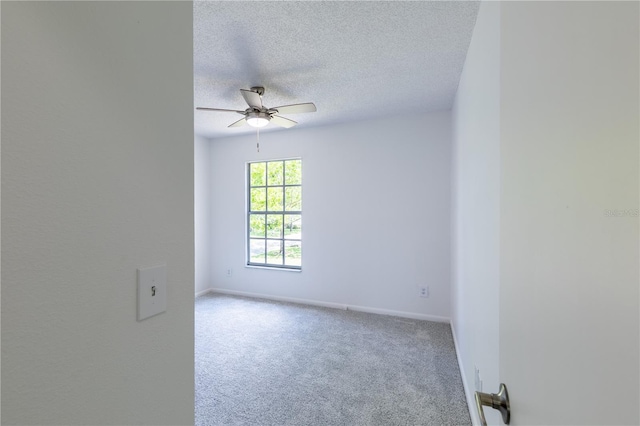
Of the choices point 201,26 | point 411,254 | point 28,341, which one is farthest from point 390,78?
A: point 28,341

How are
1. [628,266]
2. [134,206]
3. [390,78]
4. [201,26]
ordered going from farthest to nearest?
[390,78] < [201,26] < [134,206] < [628,266]

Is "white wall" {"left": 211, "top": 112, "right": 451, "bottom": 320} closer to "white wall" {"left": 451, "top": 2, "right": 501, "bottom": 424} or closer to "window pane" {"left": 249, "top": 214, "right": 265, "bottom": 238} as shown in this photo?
"window pane" {"left": 249, "top": 214, "right": 265, "bottom": 238}

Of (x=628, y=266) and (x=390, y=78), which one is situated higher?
(x=390, y=78)

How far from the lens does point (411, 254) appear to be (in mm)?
3348

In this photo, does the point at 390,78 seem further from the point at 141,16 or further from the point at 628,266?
the point at 628,266

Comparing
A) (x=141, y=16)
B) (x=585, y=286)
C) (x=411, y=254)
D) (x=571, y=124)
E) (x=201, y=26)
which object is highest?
(x=201, y=26)

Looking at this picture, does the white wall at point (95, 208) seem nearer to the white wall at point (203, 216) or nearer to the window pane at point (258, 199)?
the window pane at point (258, 199)

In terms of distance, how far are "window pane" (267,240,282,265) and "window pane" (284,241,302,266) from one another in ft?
0.34

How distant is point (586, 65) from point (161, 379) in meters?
1.06

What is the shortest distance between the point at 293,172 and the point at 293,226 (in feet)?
2.64

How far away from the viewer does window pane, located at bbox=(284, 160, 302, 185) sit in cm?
399

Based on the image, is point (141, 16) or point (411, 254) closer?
point (141, 16)

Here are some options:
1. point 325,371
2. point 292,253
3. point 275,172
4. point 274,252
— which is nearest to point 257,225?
point 274,252

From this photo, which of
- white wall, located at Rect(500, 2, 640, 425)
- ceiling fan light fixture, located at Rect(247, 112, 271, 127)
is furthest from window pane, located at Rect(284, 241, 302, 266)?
white wall, located at Rect(500, 2, 640, 425)
